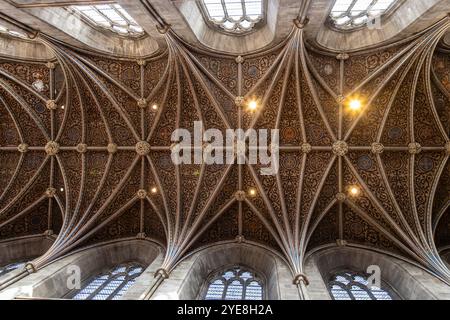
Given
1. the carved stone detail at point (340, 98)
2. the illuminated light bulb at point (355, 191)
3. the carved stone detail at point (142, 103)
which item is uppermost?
the carved stone detail at point (142, 103)

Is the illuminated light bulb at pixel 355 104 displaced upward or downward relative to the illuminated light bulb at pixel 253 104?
downward

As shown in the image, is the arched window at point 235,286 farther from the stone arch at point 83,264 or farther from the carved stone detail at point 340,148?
the carved stone detail at point 340,148

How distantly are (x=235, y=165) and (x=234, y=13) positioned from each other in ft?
19.3

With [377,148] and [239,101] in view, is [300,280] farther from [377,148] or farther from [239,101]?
[239,101]

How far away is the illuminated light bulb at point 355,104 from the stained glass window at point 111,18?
28.1 ft

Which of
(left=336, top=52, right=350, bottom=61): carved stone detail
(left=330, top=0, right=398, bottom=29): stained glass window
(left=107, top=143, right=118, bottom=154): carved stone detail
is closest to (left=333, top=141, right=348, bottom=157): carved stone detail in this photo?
(left=336, top=52, right=350, bottom=61): carved stone detail

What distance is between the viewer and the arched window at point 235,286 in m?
10.3

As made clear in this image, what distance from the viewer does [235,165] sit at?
1304cm

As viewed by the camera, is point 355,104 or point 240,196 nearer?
point 355,104

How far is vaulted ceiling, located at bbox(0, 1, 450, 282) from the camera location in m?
11.7

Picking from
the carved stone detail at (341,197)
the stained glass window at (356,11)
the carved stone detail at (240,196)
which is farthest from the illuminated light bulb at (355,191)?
the stained glass window at (356,11)

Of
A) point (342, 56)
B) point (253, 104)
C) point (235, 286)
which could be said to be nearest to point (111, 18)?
A: point (253, 104)

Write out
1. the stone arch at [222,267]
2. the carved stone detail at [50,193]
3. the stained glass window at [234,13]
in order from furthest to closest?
the carved stone detail at [50,193] < the stained glass window at [234,13] < the stone arch at [222,267]

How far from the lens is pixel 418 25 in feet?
31.0
